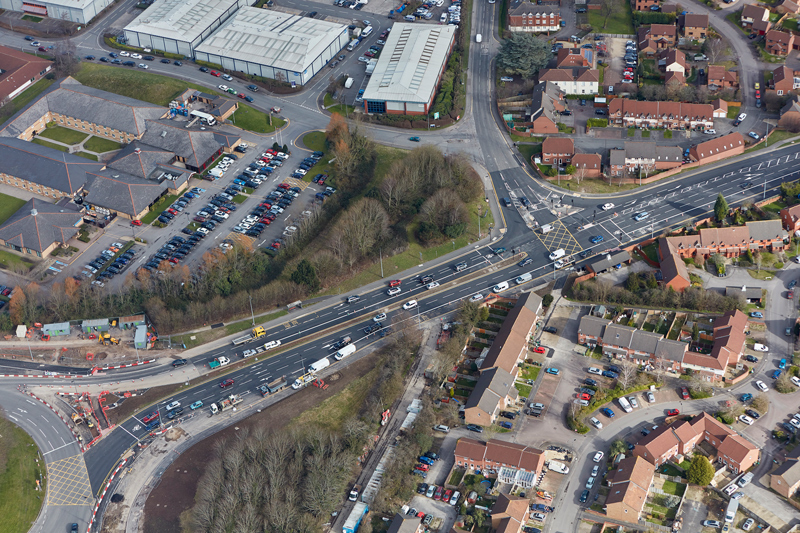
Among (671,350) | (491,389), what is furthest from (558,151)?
(491,389)

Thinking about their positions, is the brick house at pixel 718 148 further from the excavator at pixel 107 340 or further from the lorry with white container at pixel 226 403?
the excavator at pixel 107 340

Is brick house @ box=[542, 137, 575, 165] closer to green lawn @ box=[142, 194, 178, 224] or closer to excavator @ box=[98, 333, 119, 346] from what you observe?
green lawn @ box=[142, 194, 178, 224]

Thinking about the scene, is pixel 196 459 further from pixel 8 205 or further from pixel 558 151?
pixel 558 151

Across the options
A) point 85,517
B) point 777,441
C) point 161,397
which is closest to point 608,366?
point 777,441

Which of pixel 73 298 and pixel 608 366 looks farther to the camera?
pixel 73 298

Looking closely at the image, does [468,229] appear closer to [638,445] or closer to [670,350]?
[670,350]

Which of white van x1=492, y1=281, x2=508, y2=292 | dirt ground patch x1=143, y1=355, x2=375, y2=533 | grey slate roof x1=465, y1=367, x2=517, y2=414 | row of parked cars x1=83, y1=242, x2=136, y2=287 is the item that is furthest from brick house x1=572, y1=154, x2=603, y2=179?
row of parked cars x1=83, y1=242, x2=136, y2=287

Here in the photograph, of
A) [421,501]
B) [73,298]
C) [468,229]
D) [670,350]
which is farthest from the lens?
[468,229]
